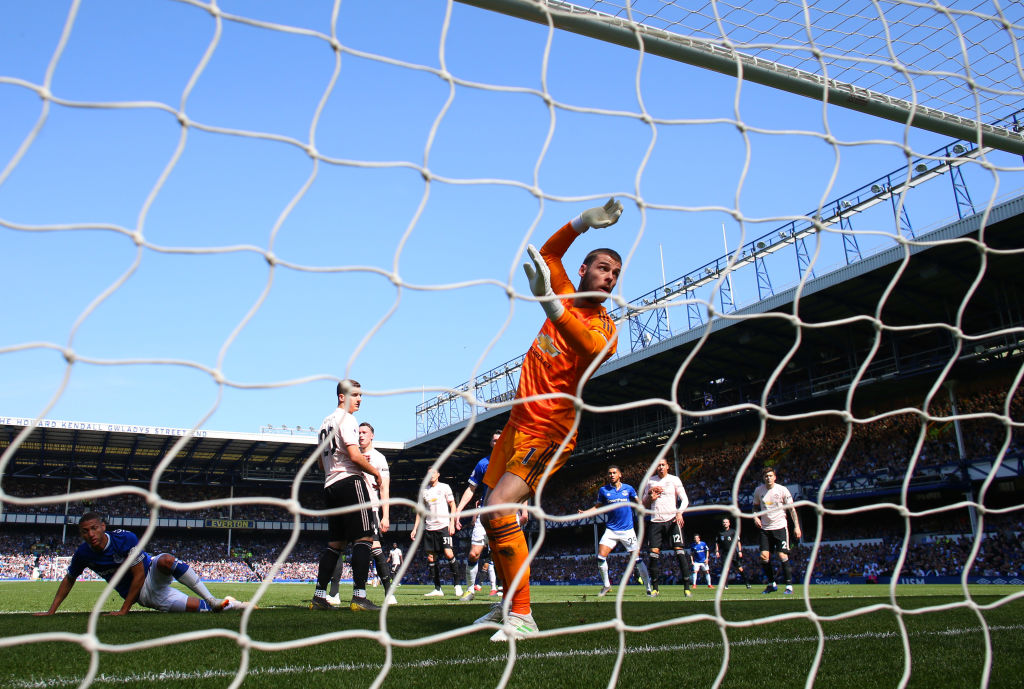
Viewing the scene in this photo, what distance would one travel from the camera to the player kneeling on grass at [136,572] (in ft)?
17.0

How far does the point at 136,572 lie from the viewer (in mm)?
5184

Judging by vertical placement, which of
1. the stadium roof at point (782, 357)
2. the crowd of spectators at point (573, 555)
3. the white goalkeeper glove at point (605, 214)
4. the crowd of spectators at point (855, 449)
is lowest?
the crowd of spectators at point (573, 555)

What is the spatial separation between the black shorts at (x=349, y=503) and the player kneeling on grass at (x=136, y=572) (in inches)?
31.8

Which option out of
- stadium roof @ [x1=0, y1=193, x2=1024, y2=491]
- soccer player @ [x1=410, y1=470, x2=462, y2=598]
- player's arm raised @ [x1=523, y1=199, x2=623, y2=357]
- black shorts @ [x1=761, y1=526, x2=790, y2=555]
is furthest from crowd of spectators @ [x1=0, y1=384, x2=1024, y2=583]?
player's arm raised @ [x1=523, y1=199, x2=623, y2=357]

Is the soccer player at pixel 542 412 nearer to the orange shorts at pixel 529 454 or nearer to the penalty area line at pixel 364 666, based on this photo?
the orange shorts at pixel 529 454

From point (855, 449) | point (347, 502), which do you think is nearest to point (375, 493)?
point (347, 502)

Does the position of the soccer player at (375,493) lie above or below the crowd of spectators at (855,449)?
below

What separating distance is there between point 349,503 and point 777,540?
252 inches

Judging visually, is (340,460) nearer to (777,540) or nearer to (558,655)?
(558,655)

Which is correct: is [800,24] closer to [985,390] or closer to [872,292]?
[872,292]

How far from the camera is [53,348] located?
150 centimetres

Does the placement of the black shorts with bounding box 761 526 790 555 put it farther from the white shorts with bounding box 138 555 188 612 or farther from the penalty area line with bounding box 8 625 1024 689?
the white shorts with bounding box 138 555 188 612

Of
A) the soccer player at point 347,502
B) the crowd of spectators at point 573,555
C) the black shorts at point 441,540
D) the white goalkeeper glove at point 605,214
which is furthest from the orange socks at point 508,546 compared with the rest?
the crowd of spectators at point 573,555

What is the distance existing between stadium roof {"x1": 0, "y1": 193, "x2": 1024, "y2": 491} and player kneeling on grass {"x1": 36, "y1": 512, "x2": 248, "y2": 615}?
494 centimetres
